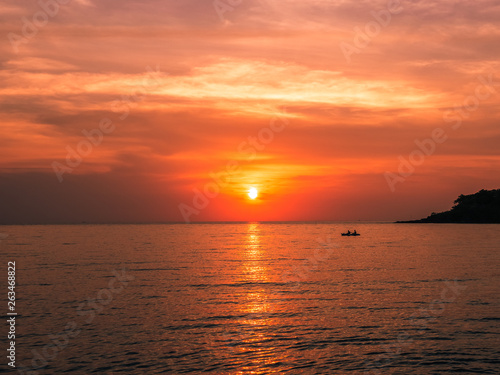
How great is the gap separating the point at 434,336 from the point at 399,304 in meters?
10.4

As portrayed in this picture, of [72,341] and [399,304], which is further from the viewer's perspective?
[399,304]

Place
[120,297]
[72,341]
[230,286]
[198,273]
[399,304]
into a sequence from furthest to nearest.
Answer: [198,273], [230,286], [120,297], [399,304], [72,341]

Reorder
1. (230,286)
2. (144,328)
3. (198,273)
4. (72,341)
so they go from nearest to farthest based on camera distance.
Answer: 1. (72,341)
2. (144,328)
3. (230,286)
4. (198,273)

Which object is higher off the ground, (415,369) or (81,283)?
(81,283)

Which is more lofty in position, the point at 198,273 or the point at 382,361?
the point at 198,273

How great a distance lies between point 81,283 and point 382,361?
4105 cm

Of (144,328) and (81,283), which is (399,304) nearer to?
(144,328)

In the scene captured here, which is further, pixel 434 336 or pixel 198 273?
pixel 198 273

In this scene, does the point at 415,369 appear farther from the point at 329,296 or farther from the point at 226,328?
the point at 329,296

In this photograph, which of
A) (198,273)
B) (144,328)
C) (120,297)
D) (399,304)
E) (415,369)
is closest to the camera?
(415,369)

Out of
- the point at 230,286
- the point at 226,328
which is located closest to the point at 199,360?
the point at 226,328

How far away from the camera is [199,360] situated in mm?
26484

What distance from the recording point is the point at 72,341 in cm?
3023

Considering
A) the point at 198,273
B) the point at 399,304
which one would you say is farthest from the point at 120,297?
the point at 399,304
